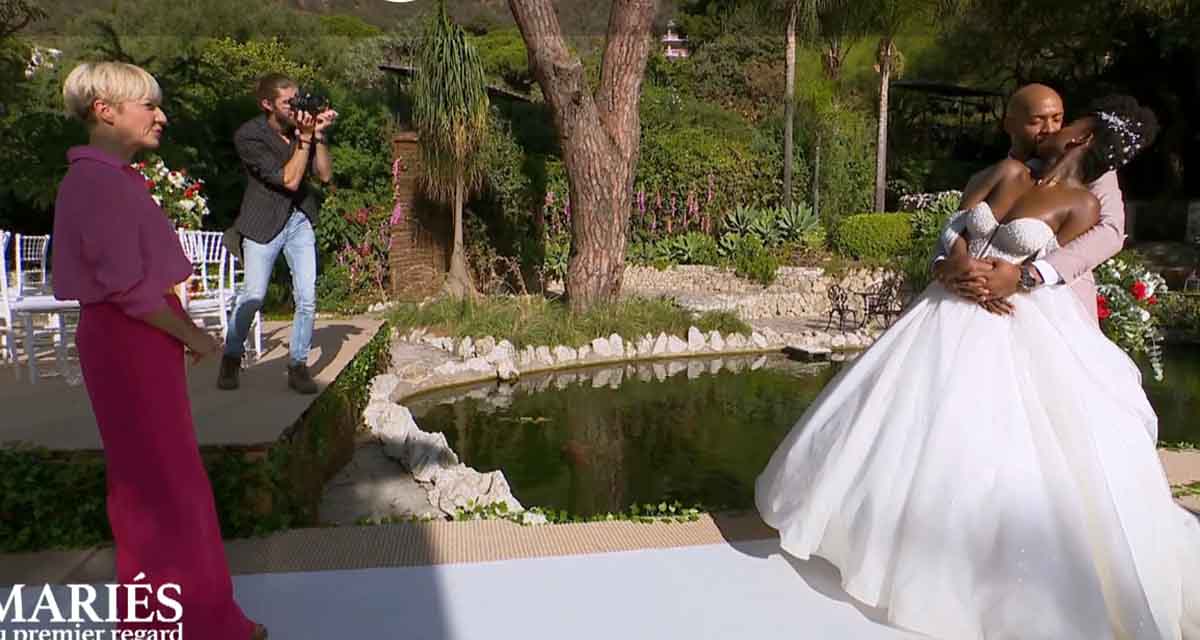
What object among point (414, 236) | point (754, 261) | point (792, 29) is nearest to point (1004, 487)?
point (414, 236)

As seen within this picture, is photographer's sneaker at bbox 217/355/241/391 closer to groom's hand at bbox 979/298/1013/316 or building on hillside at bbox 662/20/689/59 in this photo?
groom's hand at bbox 979/298/1013/316

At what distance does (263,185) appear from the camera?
3.79m

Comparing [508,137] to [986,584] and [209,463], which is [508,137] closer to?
[209,463]

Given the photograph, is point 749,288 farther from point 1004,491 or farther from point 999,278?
point 1004,491

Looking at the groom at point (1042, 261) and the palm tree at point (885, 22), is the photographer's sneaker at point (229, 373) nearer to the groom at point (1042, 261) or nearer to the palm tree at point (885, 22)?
the groom at point (1042, 261)

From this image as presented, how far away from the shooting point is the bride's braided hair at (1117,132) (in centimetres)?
243

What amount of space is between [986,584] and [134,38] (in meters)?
28.8

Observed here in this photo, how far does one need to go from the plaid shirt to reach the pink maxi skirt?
6.46 ft

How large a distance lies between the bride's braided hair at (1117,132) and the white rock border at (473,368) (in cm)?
222

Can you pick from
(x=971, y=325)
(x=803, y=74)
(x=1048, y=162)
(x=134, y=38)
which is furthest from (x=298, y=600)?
(x=134, y=38)

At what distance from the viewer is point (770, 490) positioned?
106 inches

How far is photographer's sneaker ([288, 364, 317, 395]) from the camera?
4.16m

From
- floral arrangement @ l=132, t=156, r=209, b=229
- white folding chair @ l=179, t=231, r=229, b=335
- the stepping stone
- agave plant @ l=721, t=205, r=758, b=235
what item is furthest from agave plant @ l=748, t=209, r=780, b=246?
white folding chair @ l=179, t=231, r=229, b=335

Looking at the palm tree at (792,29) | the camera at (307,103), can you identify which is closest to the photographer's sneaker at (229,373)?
the camera at (307,103)
